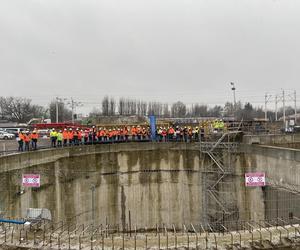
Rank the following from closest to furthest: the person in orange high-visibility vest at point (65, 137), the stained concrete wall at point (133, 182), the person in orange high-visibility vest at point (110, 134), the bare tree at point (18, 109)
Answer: the stained concrete wall at point (133, 182), the person in orange high-visibility vest at point (65, 137), the person in orange high-visibility vest at point (110, 134), the bare tree at point (18, 109)

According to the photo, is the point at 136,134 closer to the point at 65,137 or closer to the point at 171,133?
the point at 171,133

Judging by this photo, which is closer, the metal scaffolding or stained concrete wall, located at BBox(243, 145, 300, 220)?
stained concrete wall, located at BBox(243, 145, 300, 220)

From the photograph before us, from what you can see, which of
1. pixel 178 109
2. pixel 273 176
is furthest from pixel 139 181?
pixel 178 109

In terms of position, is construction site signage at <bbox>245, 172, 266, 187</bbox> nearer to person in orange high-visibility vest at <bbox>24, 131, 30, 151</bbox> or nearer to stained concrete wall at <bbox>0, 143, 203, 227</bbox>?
stained concrete wall at <bbox>0, 143, 203, 227</bbox>

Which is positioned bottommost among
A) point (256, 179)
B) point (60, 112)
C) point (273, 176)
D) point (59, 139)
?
point (256, 179)

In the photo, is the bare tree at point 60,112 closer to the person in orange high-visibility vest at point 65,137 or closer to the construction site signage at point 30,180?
the person in orange high-visibility vest at point 65,137

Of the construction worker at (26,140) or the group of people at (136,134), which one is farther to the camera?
the group of people at (136,134)

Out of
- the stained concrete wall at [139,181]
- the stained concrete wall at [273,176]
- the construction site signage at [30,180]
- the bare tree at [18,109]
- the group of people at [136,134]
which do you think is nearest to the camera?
the construction site signage at [30,180]

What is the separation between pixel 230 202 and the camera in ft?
76.2

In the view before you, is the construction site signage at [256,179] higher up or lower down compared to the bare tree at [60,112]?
lower down

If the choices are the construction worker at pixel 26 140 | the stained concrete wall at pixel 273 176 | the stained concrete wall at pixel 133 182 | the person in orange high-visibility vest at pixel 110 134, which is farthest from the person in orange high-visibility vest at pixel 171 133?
the construction worker at pixel 26 140

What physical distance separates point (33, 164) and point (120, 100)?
370 feet

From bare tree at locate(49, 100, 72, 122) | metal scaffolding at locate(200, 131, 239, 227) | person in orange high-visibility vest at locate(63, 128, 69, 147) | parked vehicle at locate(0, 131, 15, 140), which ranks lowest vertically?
metal scaffolding at locate(200, 131, 239, 227)

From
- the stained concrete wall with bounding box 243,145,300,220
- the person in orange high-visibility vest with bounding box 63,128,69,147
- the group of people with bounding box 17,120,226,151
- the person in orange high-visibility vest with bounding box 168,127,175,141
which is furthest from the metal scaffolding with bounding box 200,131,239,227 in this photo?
the person in orange high-visibility vest with bounding box 63,128,69,147
